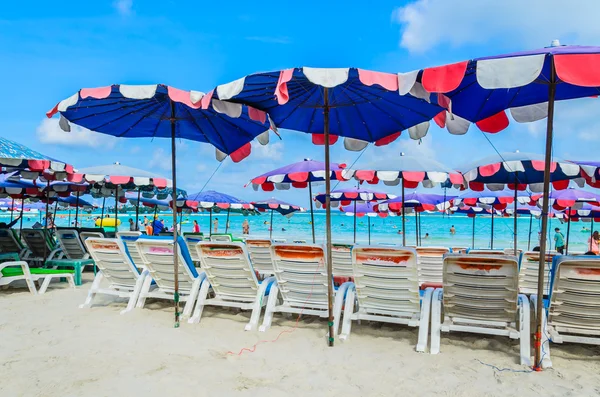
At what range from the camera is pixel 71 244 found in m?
7.84

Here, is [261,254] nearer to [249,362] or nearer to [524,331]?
[249,362]

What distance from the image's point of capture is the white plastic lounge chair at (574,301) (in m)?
3.28

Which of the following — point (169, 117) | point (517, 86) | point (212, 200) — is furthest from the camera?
point (212, 200)

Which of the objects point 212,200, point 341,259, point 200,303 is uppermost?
point 212,200

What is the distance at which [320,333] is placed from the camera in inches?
160

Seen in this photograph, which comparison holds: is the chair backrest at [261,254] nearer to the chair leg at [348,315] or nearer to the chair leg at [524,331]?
the chair leg at [348,315]

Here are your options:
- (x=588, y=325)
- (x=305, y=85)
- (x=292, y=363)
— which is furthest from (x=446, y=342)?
(x=305, y=85)

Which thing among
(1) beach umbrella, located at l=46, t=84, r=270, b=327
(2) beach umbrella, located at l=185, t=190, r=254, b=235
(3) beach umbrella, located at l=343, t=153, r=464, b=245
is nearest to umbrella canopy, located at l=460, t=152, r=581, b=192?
(3) beach umbrella, located at l=343, t=153, r=464, b=245

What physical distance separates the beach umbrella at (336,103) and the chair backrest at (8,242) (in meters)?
6.44

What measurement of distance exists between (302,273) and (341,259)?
1.79 metres

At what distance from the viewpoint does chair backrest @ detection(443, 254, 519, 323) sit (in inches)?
137

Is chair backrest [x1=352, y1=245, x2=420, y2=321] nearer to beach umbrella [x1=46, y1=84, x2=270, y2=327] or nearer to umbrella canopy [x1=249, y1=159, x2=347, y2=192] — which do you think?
beach umbrella [x1=46, y1=84, x2=270, y2=327]

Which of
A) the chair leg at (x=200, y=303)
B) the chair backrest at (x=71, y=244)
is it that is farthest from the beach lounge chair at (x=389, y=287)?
the chair backrest at (x=71, y=244)

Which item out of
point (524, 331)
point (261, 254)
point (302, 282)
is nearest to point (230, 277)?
point (302, 282)
